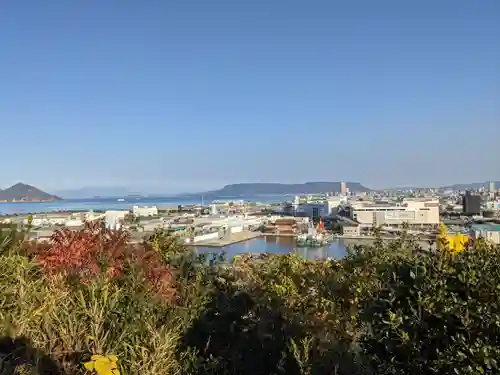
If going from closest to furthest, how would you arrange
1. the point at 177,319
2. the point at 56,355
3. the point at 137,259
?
the point at 56,355, the point at 177,319, the point at 137,259

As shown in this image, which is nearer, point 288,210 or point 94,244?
point 94,244

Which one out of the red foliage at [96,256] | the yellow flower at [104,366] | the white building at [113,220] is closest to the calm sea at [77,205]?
the white building at [113,220]

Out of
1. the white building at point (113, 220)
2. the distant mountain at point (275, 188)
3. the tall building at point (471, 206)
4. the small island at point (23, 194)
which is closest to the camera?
the white building at point (113, 220)

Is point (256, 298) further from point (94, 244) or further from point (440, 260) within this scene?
point (440, 260)

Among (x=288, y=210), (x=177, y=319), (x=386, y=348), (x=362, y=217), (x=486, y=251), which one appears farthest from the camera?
(x=288, y=210)

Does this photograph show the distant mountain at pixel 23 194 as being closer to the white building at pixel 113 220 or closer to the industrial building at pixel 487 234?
the white building at pixel 113 220

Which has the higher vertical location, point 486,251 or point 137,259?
point 486,251

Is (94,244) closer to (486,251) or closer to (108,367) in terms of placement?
(108,367)

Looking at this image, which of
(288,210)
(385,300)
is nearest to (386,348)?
(385,300)
